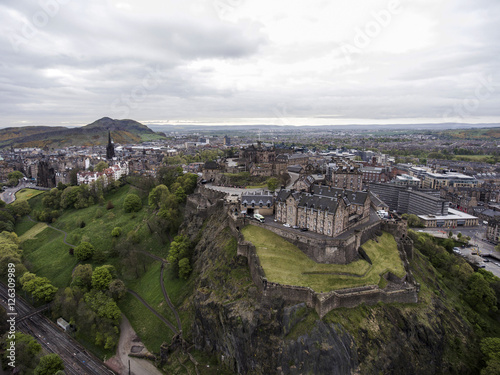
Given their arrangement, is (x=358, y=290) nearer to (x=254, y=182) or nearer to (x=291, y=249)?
(x=291, y=249)

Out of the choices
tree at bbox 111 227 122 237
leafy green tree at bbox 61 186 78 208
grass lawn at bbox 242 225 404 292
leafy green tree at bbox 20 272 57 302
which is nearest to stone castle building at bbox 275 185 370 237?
grass lawn at bbox 242 225 404 292

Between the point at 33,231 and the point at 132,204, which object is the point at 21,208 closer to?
the point at 33,231

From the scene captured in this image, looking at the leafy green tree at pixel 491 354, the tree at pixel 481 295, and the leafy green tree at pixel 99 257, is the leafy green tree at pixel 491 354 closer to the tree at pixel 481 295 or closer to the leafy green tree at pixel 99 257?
the tree at pixel 481 295

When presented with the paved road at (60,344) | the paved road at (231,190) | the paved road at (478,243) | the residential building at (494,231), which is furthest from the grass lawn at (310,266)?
the residential building at (494,231)

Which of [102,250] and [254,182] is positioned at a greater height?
[254,182]

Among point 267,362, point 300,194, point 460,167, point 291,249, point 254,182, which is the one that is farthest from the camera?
point 460,167

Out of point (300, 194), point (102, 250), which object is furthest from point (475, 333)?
point (102, 250)

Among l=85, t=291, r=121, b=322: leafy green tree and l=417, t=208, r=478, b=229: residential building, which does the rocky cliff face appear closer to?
l=85, t=291, r=121, b=322: leafy green tree
